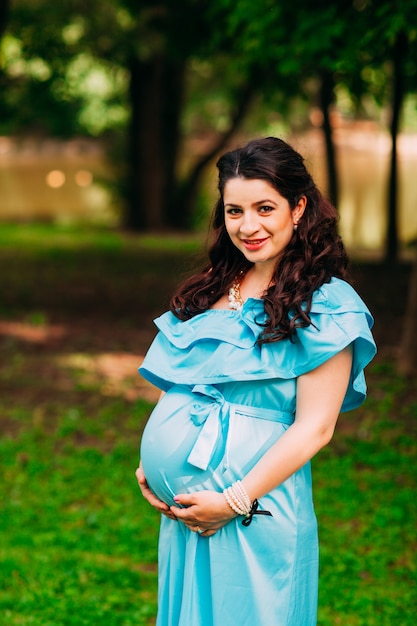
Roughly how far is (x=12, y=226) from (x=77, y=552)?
53.3 feet

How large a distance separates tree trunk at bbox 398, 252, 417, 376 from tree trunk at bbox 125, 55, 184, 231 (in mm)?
10844

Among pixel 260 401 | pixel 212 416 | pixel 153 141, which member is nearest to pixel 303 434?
pixel 260 401

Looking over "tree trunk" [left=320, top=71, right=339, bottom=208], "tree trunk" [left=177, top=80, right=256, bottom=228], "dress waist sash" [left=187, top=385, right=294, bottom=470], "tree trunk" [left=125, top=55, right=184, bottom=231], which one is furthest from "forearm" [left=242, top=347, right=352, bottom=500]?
"tree trunk" [left=177, top=80, right=256, bottom=228]

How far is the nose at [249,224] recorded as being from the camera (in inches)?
95.7

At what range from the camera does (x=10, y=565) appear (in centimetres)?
446

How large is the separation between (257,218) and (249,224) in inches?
1.2

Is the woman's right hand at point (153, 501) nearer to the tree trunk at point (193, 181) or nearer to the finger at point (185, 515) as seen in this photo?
the finger at point (185, 515)

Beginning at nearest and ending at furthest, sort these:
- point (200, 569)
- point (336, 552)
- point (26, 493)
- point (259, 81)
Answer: point (200, 569), point (336, 552), point (26, 493), point (259, 81)

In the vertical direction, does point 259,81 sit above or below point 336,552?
above

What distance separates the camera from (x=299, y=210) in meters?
2.53

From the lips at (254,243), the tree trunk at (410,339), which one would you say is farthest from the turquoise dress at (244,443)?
the tree trunk at (410,339)

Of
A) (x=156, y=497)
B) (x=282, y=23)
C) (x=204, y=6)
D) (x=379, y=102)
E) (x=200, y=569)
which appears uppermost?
(x=204, y=6)

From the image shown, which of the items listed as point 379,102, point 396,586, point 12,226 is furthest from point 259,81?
point 12,226

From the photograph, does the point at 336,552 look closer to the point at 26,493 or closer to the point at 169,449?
the point at 26,493
